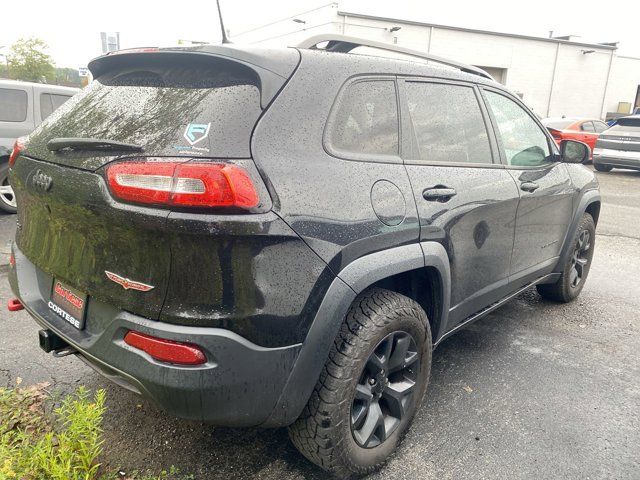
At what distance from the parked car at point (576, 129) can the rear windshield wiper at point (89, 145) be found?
14.4 metres

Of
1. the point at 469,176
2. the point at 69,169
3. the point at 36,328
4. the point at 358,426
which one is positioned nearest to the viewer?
the point at 69,169

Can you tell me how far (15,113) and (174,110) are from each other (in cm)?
578

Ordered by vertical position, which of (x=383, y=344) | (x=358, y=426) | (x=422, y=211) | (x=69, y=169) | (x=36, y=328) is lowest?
(x=36, y=328)

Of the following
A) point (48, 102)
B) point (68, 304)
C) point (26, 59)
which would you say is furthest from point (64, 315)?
point (26, 59)

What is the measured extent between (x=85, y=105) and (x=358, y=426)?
1.88 meters


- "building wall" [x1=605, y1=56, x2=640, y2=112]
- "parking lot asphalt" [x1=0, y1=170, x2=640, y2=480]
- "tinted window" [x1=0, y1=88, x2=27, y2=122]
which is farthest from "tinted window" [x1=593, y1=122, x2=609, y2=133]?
"building wall" [x1=605, y1=56, x2=640, y2=112]

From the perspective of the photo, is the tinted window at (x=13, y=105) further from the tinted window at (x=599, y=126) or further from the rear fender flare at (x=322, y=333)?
the tinted window at (x=599, y=126)

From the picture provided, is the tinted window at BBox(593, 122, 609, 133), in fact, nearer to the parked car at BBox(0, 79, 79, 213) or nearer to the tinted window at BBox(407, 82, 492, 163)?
the tinted window at BBox(407, 82, 492, 163)

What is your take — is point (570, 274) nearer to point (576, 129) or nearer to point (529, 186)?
point (529, 186)

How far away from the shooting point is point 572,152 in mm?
3725

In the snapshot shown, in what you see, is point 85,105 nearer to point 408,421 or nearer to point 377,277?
point 377,277

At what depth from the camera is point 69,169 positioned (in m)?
1.93

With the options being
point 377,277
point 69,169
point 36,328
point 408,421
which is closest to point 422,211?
point 377,277

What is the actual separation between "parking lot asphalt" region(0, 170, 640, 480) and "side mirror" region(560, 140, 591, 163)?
1.29 metres
